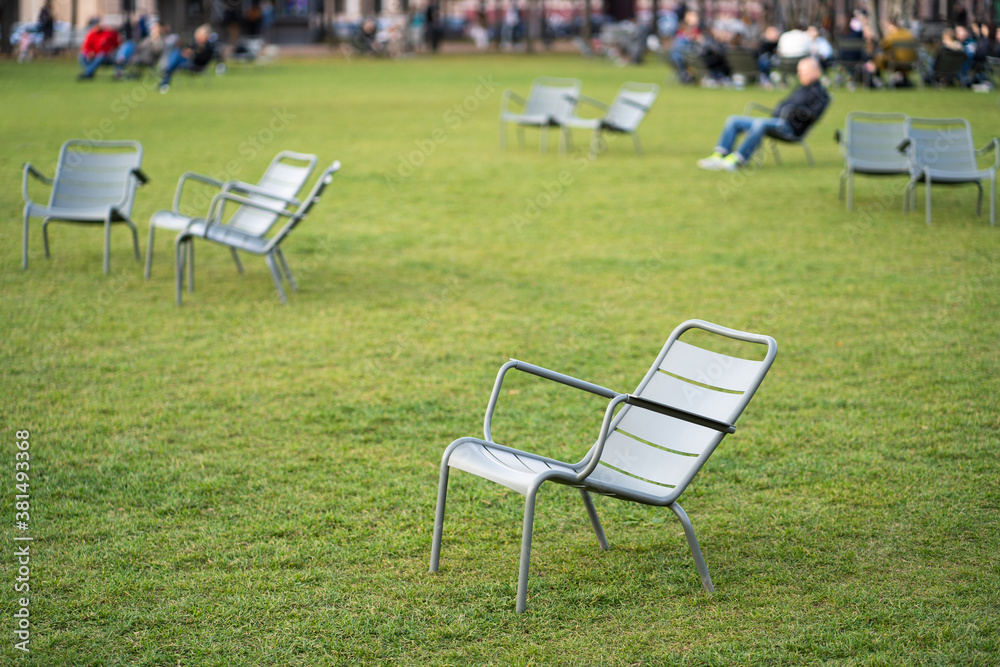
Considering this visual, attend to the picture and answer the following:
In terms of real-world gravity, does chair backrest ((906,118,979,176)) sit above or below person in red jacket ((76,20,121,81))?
below

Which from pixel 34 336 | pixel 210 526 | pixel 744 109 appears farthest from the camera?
pixel 744 109

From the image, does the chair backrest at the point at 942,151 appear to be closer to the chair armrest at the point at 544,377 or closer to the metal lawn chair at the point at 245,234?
the metal lawn chair at the point at 245,234

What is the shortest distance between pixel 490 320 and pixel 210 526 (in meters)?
3.14

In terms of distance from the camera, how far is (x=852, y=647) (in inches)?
124

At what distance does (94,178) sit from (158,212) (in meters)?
0.60

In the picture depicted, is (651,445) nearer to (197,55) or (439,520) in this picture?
(439,520)

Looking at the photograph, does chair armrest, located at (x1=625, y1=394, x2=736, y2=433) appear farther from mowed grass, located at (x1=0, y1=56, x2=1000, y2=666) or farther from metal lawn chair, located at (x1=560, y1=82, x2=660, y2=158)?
metal lawn chair, located at (x1=560, y1=82, x2=660, y2=158)

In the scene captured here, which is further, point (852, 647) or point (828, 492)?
point (828, 492)

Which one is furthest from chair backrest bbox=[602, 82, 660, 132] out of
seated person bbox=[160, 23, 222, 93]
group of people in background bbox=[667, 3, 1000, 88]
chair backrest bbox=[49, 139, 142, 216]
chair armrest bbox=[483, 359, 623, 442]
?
seated person bbox=[160, 23, 222, 93]

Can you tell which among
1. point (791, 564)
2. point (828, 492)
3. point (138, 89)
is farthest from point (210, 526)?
point (138, 89)

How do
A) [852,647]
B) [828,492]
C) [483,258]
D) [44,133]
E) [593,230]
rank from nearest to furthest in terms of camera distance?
1. [852,647]
2. [828,492]
3. [483,258]
4. [593,230]
5. [44,133]

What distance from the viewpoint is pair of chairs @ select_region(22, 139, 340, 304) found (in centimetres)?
708

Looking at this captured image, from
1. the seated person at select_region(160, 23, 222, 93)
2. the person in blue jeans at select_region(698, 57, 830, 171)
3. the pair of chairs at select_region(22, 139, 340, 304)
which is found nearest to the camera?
the pair of chairs at select_region(22, 139, 340, 304)

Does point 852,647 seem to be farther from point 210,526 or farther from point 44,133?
Answer: point 44,133
